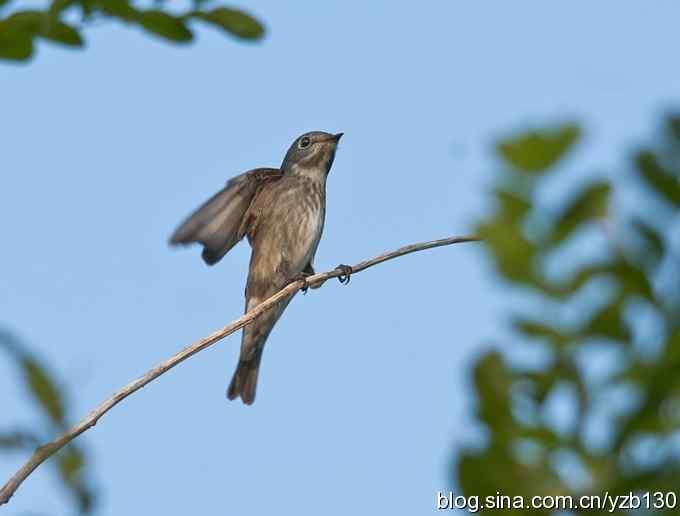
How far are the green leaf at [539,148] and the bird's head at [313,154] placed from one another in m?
11.0

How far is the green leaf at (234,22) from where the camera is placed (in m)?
Result: 2.36

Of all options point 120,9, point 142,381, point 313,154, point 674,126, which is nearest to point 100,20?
point 120,9

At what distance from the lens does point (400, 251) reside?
4.70 meters

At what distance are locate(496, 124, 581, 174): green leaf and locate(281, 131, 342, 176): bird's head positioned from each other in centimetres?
1097

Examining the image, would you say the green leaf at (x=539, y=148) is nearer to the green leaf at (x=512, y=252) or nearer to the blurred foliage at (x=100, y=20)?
the green leaf at (x=512, y=252)

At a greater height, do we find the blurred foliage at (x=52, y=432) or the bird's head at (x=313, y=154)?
the bird's head at (x=313, y=154)

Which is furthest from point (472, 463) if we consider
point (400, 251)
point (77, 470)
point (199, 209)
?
point (199, 209)

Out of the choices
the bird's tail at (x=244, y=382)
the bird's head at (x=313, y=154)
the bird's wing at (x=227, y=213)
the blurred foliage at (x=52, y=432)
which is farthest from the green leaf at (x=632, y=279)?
the bird's head at (x=313, y=154)

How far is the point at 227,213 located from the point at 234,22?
7273 mm

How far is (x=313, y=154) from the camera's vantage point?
475 inches

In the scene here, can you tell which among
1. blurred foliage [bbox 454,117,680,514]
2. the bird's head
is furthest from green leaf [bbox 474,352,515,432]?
the bird's head

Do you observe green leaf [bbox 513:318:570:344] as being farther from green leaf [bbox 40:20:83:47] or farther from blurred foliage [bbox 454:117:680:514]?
green leaf [bbox 40:20:83:47]

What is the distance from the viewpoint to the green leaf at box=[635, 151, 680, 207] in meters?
0.95

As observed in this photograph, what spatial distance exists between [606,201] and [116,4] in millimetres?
1649
